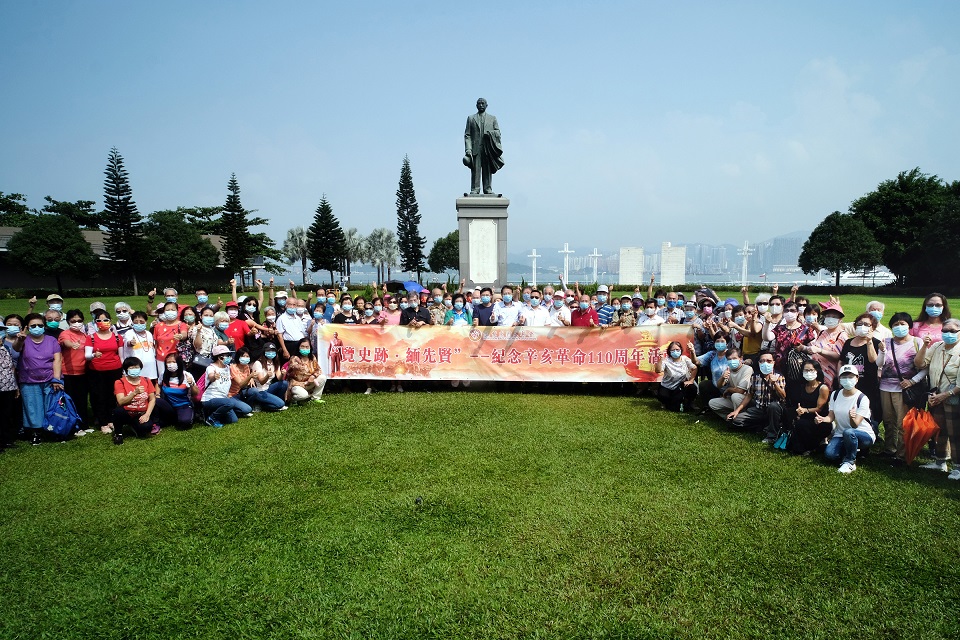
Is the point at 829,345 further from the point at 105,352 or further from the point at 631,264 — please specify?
the point at 631,264

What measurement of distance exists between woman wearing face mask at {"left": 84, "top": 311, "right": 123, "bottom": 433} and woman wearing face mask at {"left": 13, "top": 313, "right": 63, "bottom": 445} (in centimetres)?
34

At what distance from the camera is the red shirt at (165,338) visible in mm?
6641

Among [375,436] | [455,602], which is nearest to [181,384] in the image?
[375,436]

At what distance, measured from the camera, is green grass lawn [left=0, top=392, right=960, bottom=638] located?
9.73 ft

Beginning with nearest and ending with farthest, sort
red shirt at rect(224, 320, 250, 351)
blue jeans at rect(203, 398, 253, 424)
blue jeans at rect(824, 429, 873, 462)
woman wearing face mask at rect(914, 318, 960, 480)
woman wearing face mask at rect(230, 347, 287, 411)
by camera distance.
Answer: woman wearing face mask at rect(914, 318, 960, 480)
blue jeans at rect(824, 429, 873, 462)
blue jeans at rect(203, 398, 253, 424)
woman wearing face mask at rect(230, 347, 287, 411)
red shirt at rect(224, 320, 250, 351)

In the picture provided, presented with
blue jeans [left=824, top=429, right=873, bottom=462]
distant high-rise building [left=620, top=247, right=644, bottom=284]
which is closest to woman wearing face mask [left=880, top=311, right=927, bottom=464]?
blue jeans [left=824, top=429, right=873, bottom=462]

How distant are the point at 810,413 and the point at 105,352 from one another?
25.0 ft

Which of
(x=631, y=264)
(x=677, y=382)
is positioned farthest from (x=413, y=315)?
(x=631, y=264)

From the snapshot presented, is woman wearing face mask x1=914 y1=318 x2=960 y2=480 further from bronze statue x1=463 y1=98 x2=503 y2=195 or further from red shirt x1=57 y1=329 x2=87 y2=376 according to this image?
bronze statue x1=463 y1=98 x2=503 y2=195

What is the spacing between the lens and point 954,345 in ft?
15.6

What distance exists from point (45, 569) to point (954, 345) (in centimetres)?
728

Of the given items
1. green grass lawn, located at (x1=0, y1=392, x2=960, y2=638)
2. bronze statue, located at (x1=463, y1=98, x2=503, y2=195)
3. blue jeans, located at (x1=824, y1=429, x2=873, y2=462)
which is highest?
bronze statue, located at (x1=463, y1=98, x2=503, y2=195)

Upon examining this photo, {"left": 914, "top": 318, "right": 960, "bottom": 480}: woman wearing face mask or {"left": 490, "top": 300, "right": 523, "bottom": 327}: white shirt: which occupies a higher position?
{"left": 490, "top": 300, "right": 523, "bottom": 327}: white shirt

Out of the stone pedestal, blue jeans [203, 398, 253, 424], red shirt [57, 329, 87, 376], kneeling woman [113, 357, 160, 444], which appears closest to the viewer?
kneeling woman [113, 357, 160, 444]
